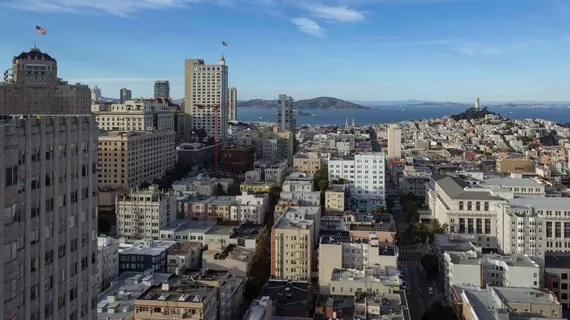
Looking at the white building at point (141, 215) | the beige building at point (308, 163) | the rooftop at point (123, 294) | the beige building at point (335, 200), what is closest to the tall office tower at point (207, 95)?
the beige building at point (308, 163)

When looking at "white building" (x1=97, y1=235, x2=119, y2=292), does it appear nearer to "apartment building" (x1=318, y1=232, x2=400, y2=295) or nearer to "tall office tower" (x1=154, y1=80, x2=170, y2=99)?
"apartment building" (x1=318, y1=232, x2=400, y2=295)

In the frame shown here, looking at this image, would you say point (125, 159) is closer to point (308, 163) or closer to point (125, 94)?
point (308, 163)

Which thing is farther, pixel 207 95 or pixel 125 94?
pixel 125 94

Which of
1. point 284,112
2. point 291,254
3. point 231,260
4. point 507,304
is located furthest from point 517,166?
point 507,304

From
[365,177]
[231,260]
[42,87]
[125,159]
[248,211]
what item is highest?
[42,87]

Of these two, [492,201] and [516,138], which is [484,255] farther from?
[516,138]

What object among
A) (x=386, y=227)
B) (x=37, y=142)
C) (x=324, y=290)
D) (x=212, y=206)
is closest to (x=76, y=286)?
(x=37, y=142)
